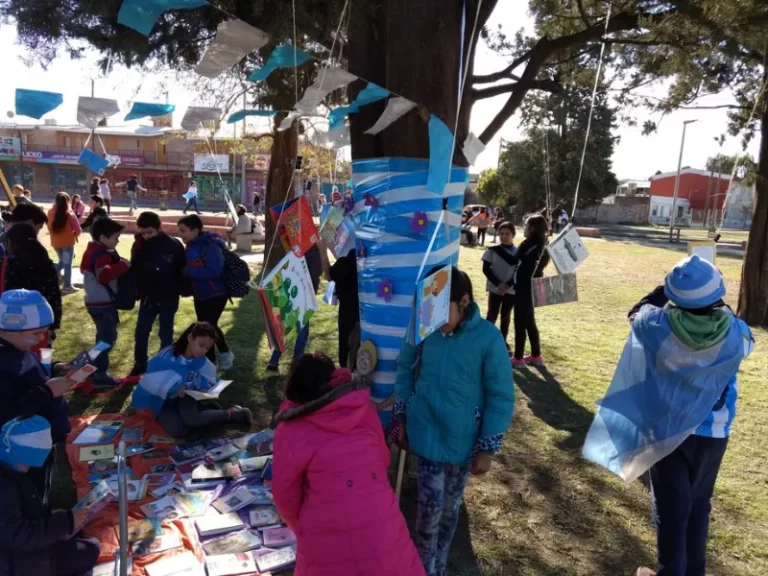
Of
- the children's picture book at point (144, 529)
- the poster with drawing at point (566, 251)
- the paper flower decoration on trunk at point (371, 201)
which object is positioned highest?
the paper flower decoration on trunk at point (371, 201)

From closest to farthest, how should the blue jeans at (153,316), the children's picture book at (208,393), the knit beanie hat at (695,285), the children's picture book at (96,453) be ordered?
the knit beanie hat at (695,285) → the children's picture book at (96,453) → the children's picture book at (208,393) → the blue jeans at (153,316)

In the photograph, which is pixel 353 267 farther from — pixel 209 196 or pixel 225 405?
pixel 209 196

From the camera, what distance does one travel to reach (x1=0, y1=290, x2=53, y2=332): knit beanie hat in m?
2.52

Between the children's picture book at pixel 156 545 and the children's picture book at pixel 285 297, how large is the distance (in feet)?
3.92

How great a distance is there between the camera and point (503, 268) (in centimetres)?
621

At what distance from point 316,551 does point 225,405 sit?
125 inches

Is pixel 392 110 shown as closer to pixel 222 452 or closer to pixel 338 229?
pixel 338 229

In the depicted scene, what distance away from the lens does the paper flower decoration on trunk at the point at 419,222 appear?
3379 mm

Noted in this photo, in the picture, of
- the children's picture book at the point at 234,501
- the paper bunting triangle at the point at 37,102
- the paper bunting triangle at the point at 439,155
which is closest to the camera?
the paper bunting triangle at the point at 439,155

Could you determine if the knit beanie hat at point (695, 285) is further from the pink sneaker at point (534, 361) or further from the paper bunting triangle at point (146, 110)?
the pink sneaker at point (534, 361)

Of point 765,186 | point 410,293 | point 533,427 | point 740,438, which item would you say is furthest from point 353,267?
point 765,186

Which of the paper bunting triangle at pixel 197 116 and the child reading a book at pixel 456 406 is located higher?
the paper bunting triangle at pixel 197 116

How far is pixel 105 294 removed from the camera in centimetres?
501

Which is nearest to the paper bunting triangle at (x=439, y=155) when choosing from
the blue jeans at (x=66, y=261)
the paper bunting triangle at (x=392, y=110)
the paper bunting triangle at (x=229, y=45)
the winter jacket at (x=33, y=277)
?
the paper bunting triangle at (x=392, y=110)
